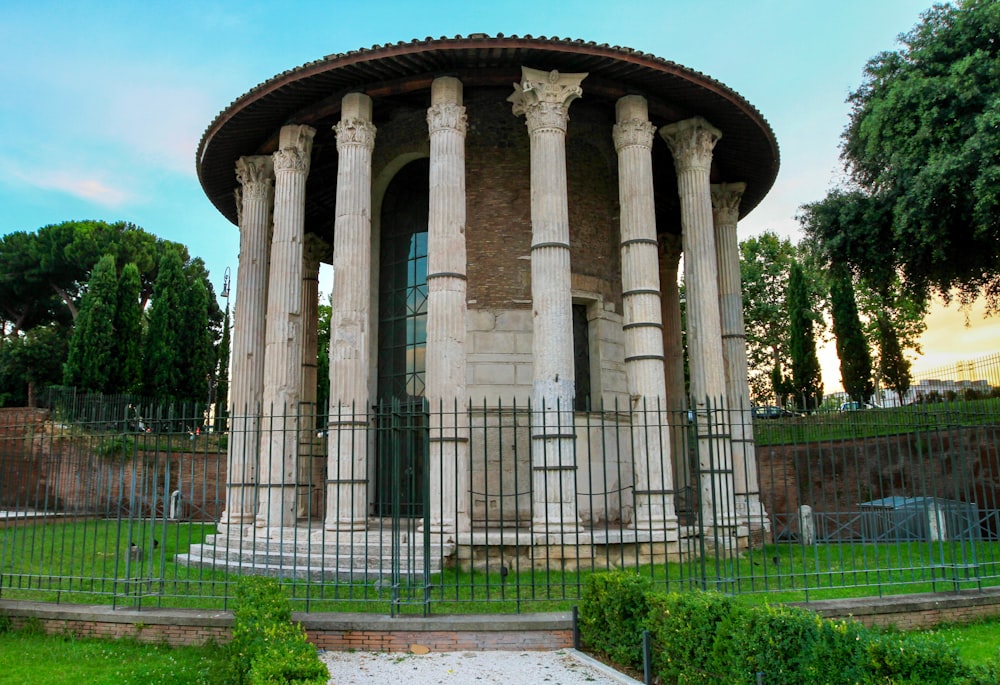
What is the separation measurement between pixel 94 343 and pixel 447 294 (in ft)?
72.7

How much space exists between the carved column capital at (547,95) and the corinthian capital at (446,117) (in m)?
1.10

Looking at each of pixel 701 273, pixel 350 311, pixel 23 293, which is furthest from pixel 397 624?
pixel 23 293

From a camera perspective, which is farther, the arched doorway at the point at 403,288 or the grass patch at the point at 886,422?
the arched doorway at the point at 403,288

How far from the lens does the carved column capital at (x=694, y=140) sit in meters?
14.3

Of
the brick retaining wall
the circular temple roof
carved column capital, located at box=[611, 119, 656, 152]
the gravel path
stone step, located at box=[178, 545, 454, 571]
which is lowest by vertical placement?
the gravel path

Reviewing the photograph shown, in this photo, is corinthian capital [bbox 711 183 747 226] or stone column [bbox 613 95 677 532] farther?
corinthian capital [bbox 711 183 747 226]

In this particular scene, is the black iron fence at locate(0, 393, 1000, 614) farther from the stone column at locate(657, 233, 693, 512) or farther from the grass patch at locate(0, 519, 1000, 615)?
the stone column at locate(657, 233, 693, 512)

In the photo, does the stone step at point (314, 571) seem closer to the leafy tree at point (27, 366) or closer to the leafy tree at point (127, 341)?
the leafy tree at point (127, 341)

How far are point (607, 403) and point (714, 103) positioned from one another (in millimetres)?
5744

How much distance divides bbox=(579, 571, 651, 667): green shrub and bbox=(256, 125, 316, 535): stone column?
6926mm

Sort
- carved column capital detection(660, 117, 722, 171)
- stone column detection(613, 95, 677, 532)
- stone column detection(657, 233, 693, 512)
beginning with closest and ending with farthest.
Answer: stone column detection(613, 95, 677, 532), carved column capital detection(660, 117, 722, 171), stone column detection(657, 233, 693, 512)

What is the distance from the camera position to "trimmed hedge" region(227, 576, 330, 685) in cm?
518

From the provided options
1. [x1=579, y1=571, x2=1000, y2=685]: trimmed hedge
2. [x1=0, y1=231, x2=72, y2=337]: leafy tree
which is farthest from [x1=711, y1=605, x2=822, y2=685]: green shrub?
[x1=0, y1=231, x2=72, y2=337]: leafy tree

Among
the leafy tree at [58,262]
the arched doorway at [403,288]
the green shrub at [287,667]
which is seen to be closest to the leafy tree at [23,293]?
the leafy tree at [58,262]
